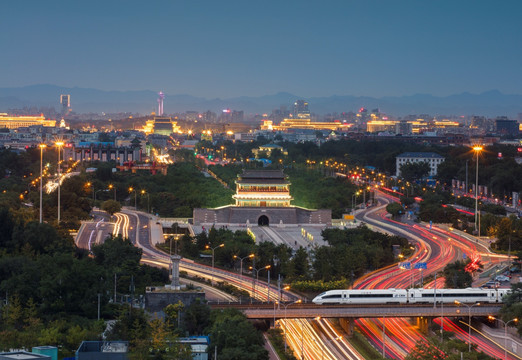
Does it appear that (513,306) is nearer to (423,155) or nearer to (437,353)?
(437,353)

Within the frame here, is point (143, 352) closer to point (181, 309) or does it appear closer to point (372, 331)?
point (181, 309)

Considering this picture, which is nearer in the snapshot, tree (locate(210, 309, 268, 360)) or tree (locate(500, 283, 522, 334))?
tree (locate(210, 309, 268, 360))

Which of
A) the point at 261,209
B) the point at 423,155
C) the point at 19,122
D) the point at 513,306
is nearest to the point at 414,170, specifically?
the point at 423,155

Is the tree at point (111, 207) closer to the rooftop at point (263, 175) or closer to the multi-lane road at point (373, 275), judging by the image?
the multi-lane road at point (373, 275)

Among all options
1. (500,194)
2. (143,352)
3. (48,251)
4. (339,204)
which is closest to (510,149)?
(500,194)

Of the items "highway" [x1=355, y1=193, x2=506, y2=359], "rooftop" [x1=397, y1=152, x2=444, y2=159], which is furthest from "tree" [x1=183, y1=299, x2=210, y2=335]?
"rooftop" [x1=397, y1=152, x2=444, y2=159]

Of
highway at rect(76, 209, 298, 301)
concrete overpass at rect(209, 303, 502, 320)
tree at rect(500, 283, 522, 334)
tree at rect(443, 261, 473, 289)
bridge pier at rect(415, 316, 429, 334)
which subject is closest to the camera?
tree at rect(500, 283, 522, 334)

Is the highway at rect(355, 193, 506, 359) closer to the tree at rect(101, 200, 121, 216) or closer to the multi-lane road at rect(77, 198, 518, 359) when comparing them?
the multi-lane road at rect(77, 198, 518, 359)
